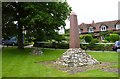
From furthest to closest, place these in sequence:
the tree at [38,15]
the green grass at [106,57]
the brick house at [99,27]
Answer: the brick house at [99,27] < the tree at [38,15] < the green grass at [106,57]

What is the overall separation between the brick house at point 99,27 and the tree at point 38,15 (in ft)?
103

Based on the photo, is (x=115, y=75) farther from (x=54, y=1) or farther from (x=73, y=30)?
(x=54, y=1)

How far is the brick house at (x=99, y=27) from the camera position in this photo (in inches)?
2426

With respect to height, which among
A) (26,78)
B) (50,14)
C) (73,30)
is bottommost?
(26,78)

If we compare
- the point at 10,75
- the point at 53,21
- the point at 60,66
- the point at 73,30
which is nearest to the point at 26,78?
the point at 10,75

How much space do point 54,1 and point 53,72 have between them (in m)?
16.0

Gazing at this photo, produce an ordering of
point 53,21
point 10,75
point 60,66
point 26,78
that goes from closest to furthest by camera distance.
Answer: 1. point 26,78
2. point 10,75
3. point 60,66
4. point 53,21

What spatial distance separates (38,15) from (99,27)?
127 feet

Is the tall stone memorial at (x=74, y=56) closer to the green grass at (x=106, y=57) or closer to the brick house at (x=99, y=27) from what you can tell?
the green grass at (x=106, y=57)

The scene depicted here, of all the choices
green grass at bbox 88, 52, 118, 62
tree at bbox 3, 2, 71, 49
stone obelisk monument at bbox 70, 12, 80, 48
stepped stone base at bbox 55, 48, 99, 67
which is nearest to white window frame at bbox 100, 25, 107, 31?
tree at bbox 3, 2, 71, 49

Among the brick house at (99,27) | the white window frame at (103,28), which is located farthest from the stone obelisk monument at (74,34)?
the white window frame at (103,28)

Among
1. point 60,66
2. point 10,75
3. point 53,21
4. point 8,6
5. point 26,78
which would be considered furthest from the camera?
point 8,6

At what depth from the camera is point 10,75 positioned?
15852 millimetres

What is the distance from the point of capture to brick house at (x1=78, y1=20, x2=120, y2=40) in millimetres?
61616
